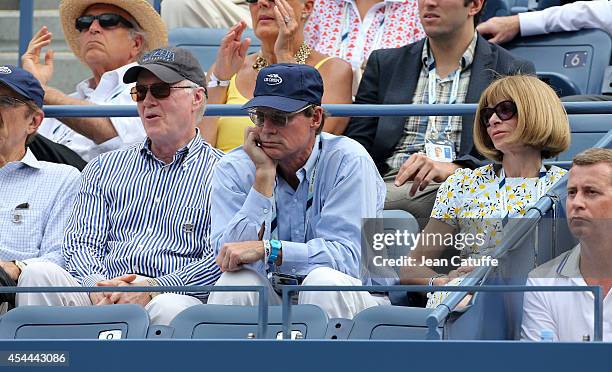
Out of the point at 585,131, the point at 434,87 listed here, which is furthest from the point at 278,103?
the point at 585,131

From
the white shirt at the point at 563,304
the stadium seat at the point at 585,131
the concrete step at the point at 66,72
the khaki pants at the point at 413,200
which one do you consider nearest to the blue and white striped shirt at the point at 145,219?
the khaki pants at the point at 413,200

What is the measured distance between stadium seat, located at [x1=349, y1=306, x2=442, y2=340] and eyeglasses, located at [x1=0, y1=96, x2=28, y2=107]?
2.14 metres

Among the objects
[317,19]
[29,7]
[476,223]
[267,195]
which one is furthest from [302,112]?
[29,7]

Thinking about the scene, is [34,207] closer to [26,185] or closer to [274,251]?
[26,185]

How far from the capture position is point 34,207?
6.46 meters

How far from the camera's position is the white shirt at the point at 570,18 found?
8305mm

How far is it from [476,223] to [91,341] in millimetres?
1379

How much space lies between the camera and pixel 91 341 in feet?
16.4

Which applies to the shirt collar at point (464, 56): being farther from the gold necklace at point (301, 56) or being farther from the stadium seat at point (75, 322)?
the stadium seat at point (75, 322)

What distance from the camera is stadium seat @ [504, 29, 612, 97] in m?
8.21

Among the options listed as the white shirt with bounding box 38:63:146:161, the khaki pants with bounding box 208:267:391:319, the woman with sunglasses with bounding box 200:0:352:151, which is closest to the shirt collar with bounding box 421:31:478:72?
the woman with sunglasses with bounding box 200:0:352:151

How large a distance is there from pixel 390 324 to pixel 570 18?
3607mm

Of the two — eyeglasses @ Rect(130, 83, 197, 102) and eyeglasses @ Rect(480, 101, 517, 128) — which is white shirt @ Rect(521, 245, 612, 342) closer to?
eyeglasses @ Rect(480, 101, 517, 128)
